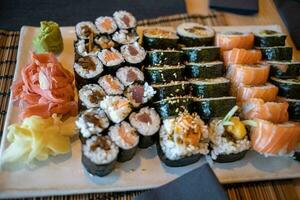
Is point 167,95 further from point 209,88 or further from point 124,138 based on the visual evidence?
point 124,138

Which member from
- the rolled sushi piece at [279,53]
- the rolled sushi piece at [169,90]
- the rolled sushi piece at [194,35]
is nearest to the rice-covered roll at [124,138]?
the rolled sushi piece at [169,90]

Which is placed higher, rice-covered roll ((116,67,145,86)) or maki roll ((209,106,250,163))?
rice-covered roll ((116,67,145,86))

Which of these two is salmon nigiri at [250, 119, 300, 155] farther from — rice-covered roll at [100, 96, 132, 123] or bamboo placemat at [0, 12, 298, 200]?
rice-covered roll at [100, 96, 132, 123]

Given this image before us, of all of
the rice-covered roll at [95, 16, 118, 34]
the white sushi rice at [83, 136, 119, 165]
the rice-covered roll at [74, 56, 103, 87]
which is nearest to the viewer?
the white sushi rice at [83, 136, 119, 165]

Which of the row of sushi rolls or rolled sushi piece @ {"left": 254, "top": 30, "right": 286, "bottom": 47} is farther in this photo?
A: rolled sushi piece @ {"left": 254, "top": 30, "right": 286, "bottom": 47}

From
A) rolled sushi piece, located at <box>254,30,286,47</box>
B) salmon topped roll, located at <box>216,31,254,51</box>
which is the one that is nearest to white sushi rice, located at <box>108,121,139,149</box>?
salmon topped roll, located at <box>216,31,254,51</box>

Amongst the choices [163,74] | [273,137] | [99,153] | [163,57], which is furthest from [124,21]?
[273,137]

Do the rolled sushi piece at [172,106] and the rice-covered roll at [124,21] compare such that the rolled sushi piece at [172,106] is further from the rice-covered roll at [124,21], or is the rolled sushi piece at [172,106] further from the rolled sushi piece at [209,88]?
the rice-covered roll at [124,21]
